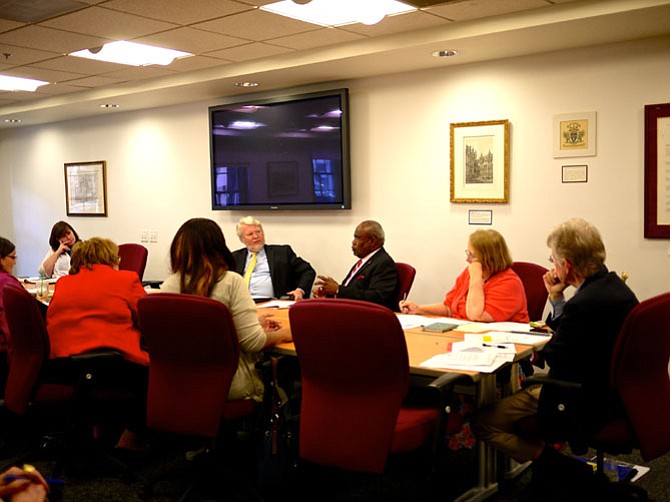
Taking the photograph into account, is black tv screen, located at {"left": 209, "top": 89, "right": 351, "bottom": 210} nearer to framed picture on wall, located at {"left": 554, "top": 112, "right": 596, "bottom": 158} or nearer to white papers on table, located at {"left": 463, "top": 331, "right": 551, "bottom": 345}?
framed picture on wall, located at {"left": 554, "top": 112, "right": 596, "bottom": 158}

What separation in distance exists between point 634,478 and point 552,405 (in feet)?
3.51

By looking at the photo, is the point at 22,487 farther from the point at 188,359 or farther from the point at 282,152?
the point at 282,152

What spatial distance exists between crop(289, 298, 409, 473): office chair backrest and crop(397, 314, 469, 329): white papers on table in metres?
1.04

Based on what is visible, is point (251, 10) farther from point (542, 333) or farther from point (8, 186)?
point (8, 186)

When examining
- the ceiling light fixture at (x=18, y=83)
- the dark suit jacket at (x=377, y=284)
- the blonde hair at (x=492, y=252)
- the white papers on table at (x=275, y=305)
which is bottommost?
the white papers on table at (x=275, y=305)

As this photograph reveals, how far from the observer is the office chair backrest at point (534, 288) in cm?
429

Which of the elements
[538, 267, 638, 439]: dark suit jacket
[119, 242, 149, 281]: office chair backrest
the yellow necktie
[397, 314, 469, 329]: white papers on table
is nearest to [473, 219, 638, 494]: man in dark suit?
[538, 267, 638, 439]: dark suit jacket

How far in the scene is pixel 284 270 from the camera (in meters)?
5.49

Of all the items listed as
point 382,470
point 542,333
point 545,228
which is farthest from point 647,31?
point 382,470

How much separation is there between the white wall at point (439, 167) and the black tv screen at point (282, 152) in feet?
0.49

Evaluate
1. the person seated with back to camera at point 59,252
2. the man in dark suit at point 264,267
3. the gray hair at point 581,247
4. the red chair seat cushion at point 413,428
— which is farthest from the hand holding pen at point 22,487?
the person seated with back to camera at point 59,252

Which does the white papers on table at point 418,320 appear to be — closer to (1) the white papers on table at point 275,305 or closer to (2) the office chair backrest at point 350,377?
(1) the white papers on table at point 275,305

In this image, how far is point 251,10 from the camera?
4.05m

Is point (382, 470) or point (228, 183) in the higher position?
point (228, 183)
